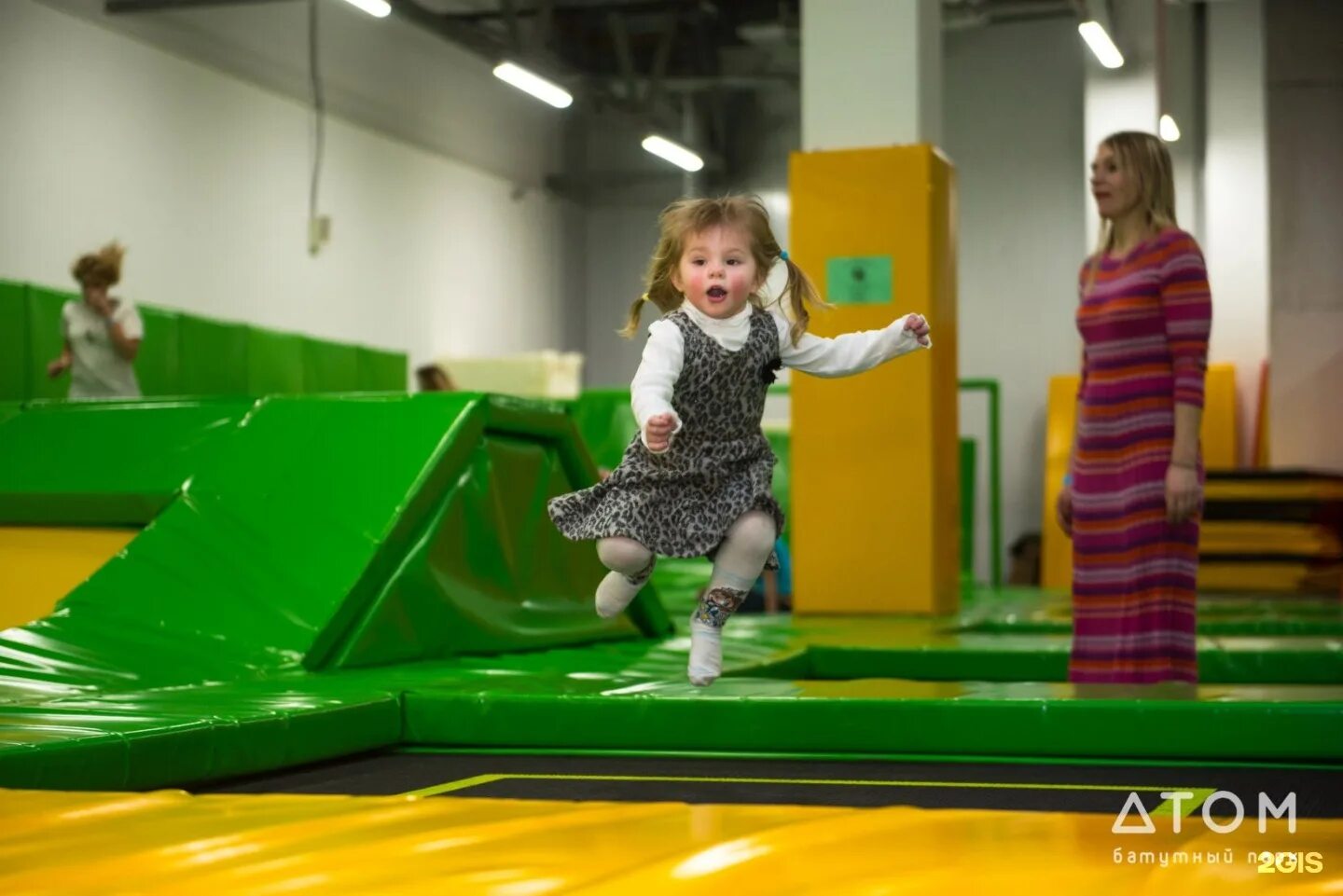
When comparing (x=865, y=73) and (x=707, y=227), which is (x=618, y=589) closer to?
(x=707, y=227)

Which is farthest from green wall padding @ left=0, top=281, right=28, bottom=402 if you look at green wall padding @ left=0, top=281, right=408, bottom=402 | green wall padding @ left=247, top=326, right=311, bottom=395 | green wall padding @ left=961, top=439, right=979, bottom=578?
green wall padding @ left=961, top=439, right=979, bottom=578

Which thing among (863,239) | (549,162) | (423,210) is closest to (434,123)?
(423,210)

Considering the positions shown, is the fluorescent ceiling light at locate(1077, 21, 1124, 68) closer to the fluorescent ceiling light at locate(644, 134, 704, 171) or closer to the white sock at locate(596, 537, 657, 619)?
the fluorescent ceiling light at locate(644, 134, 704, 171)

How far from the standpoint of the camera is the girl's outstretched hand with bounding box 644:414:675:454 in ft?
9.12

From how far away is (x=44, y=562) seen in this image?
4.36 metres

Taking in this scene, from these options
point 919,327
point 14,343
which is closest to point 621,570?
point 919,327

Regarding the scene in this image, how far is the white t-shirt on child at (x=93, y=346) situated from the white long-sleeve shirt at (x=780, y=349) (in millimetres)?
5005

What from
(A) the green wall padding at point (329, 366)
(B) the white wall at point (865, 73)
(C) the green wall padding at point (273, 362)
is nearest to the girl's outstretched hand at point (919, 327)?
(B) the white wall at point (865, 73)

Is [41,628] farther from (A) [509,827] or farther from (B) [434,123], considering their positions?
(B) [434,123]

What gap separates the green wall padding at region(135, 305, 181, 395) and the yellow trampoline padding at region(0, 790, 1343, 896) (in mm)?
7853

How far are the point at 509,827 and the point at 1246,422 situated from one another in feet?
38.8

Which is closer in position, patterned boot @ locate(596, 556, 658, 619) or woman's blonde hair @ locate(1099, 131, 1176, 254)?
patterned boot @ locate(596, 556, 658, 619)

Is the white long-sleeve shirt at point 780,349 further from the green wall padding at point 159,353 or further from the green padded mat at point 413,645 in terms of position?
the green wall padding at point 159,353

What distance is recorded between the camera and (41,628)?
145 inches
